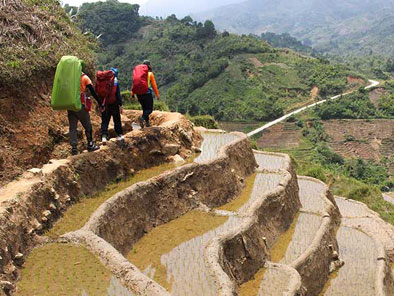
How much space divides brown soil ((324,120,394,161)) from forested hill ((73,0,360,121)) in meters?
7.48

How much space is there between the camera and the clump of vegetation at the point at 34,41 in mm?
9625

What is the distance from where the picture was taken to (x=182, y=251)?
29.6 feet

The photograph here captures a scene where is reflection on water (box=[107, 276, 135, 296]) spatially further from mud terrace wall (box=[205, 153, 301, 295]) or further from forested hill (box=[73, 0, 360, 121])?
forested hill (box=[73, 0, 360, 121])

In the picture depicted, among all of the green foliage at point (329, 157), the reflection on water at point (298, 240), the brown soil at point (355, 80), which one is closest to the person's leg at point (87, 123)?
the reflection on water at point (298, 240)

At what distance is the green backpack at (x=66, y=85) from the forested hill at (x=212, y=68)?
39568 millimetres

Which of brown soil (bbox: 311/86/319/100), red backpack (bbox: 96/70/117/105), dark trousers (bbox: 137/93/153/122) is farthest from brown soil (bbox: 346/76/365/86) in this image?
red backpack (bbox: 96/70/117/105)

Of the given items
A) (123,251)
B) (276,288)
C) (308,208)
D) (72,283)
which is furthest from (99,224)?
(308,208)

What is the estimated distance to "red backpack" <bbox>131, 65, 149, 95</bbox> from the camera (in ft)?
37.6

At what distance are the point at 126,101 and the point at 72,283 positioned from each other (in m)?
15.8

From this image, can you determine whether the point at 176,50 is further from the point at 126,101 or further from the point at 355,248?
the point at 355,248

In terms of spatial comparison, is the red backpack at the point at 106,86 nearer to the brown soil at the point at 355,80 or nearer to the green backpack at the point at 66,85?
the green backpack at the point at 66,85

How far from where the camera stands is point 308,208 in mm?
15047

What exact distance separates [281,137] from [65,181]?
42.3 metres

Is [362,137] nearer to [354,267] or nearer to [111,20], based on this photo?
[354,267]
